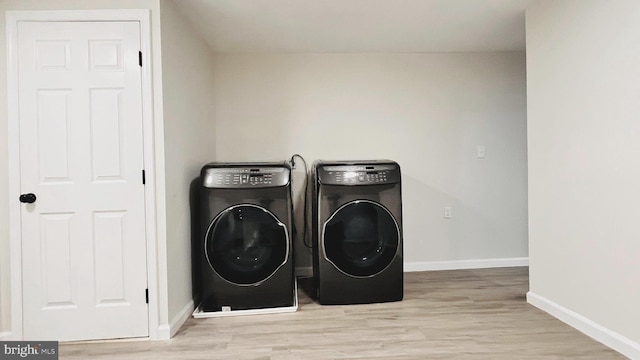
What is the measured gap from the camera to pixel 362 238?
284cm

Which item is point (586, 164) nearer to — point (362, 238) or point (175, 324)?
Answer: point (362, 238)

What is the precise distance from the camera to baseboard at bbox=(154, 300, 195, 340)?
2.29 m

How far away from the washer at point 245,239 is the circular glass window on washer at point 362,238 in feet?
1.12

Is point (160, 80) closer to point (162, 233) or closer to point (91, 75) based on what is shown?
point (91, 75)

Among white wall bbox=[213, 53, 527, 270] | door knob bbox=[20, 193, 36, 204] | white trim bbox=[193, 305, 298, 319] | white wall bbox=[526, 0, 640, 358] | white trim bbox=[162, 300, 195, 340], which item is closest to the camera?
white wall bbox=[526, 0, 640, 358]

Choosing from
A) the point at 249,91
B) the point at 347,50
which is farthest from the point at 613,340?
the point at 249,91

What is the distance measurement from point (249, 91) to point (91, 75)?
1.55 m

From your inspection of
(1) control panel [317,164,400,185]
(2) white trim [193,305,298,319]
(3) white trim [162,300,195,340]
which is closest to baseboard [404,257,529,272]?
(1) control panel [317,164,400,185]

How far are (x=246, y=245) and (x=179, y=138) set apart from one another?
0.87 meters

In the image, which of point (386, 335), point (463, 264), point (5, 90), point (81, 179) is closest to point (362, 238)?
point (386, 335)

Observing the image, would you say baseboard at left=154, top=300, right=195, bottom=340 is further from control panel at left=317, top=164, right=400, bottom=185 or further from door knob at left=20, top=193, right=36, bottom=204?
control panel at left=317, top=164, right=400, bottom=185

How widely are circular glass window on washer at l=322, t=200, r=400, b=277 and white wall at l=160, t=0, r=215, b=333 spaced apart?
1025 millimetres

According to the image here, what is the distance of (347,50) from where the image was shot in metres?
3.56

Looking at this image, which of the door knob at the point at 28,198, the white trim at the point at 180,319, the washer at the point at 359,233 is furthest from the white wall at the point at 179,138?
the washer at the point at 359,233
